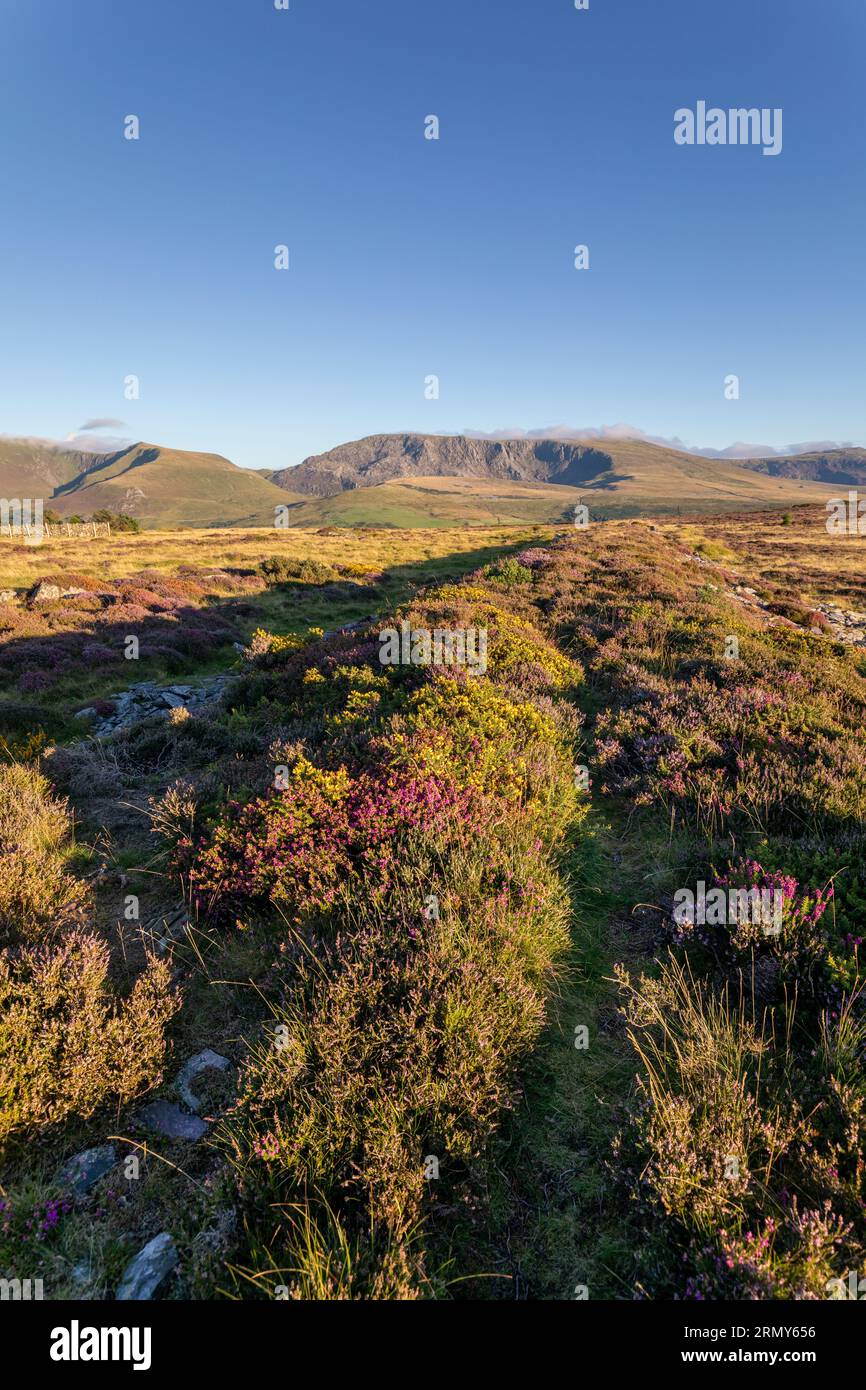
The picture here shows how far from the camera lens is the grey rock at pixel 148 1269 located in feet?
8.16

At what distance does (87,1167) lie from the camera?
3.03m

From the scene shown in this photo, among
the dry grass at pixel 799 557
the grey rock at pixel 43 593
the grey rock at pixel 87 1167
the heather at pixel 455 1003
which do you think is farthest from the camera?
the dry grass at pixel 799 557

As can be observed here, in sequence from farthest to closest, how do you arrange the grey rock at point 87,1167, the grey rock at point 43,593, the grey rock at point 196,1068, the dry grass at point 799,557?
the dry grass at point 799,557 → the grey rock at point 43,593 → the grey rock at point 196,1068 → the grey rock at point 87,1167

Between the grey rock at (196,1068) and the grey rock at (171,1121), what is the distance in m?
0.07

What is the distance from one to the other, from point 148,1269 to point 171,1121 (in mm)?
843

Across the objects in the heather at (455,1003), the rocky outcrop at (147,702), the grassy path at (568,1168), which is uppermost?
the rocky outcrop at (147,702)

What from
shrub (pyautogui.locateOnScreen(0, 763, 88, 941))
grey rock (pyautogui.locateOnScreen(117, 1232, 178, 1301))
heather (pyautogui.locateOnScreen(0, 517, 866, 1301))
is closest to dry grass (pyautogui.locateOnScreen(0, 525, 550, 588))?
shrub (pyautogui.locateOnScreen(0, 763, 88, 941))

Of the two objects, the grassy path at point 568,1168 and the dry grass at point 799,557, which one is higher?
the dry grass at point 799,557

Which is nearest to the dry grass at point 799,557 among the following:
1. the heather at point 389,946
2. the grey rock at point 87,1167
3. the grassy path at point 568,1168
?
the heather at point 389,946

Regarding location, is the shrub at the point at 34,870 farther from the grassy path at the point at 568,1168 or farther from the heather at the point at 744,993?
the heather at the point at 744,993

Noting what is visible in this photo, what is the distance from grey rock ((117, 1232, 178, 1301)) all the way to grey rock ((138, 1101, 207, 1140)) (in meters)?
0.61

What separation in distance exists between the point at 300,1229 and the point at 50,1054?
1.88 meters

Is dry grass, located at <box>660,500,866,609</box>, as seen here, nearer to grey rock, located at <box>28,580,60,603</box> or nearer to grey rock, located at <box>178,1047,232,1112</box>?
grey rock, located at <box>178,1047,232,1112</box>

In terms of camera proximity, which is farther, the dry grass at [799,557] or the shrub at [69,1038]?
the dry grass at [799,557]
